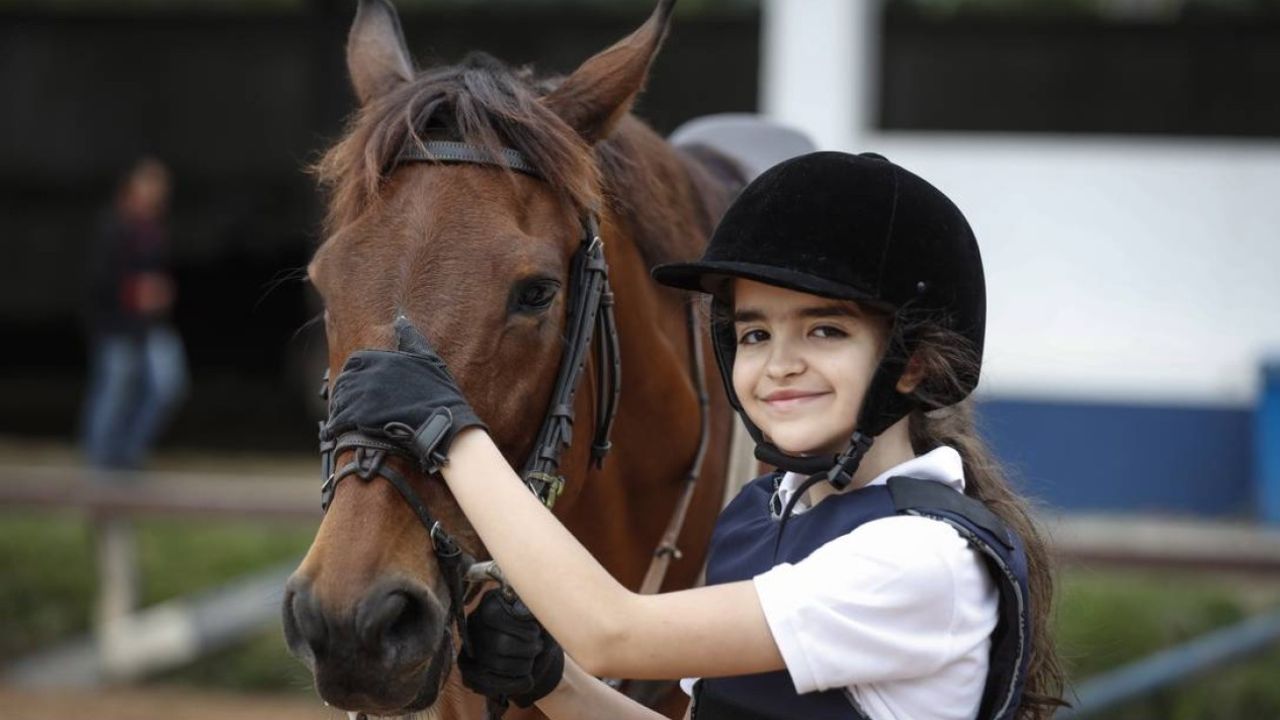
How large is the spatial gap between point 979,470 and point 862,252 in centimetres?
36

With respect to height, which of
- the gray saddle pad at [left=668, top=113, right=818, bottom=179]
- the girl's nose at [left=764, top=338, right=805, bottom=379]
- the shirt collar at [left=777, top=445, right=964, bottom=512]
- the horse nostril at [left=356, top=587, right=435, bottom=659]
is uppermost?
the girl's nose at [left=764, top=338, right=805, bottom=379]

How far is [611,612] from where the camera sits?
1.71 metres

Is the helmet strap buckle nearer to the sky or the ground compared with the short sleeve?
nearer to the sky

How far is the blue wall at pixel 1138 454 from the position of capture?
7.59 meters

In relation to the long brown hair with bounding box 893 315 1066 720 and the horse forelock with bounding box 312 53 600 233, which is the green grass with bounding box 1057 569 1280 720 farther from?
the horse forelock with bounding box 312 53 600 233

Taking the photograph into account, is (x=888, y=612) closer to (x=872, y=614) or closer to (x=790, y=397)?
(x=872, y=614)

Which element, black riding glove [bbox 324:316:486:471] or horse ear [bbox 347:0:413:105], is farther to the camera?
horse ear [bbox 347:0:413:105]

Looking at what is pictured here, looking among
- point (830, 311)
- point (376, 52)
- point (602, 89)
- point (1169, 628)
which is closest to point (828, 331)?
A: point (830, 311)

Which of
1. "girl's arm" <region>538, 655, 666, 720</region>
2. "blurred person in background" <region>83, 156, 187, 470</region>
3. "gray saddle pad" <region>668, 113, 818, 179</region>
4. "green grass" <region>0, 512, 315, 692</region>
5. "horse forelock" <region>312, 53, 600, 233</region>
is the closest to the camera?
"girl's arm" <region>538, 655, 666, 720</region>

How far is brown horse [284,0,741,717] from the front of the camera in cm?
178

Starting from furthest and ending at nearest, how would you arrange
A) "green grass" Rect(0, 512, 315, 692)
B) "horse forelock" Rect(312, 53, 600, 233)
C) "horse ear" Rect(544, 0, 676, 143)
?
"green grass" Rect(0, 512, 315, 692) → "horse ear" Rect(544, 0, 676, 143) → "horse forelock" Rect(312, 53, 600, 233)

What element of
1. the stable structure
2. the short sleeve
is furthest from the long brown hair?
the stable structure

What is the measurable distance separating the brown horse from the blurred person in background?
6.27 metres

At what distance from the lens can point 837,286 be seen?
5.81 feet
